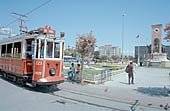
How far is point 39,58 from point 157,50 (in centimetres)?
3908

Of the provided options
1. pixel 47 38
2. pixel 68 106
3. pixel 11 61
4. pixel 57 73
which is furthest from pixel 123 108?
pixel 11 61

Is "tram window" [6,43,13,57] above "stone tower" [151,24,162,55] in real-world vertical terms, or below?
below

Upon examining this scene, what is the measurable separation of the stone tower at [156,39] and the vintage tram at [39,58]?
3675cm

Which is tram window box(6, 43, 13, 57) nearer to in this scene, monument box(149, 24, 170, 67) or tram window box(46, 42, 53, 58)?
tram window box(46, 42, 53, 58)

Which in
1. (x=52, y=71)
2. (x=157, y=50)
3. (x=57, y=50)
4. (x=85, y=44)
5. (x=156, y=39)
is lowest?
(x=52, y=71)

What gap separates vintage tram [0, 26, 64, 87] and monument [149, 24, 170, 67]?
36595 mm

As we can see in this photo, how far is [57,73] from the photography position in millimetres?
8539

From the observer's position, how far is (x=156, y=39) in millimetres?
39188

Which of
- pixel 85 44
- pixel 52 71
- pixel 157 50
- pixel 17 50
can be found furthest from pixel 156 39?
pixel 17 50

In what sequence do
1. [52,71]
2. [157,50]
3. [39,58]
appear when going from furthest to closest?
[157,50] < [52,71] < [39,58]

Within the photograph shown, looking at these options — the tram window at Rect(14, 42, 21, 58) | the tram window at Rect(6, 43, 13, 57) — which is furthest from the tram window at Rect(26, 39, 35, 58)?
the tram window at Rect(6, 43, 13, 57)

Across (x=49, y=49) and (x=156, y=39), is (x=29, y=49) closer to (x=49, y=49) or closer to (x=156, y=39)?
(x=49, y=49)

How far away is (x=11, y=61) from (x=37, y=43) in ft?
12.4

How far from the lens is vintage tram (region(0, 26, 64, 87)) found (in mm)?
7971
